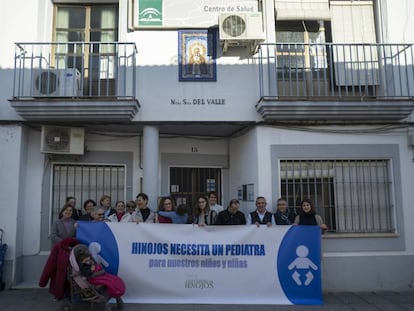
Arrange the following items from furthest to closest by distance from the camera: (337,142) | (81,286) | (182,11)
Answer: (182,11) < (337,142) < (81,286)

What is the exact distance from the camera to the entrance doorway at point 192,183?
28.2ft

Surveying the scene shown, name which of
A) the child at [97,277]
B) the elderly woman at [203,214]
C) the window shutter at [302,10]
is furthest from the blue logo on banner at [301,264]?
the window shutter at [302,10]

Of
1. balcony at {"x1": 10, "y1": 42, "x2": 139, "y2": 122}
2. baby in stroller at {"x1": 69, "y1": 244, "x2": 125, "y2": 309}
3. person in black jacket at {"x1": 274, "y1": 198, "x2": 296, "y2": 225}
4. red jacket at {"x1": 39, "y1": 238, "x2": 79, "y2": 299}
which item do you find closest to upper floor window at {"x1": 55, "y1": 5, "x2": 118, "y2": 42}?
balcony at {"x1": 10, "y1": 42, "x2": 139, "y2": 122}

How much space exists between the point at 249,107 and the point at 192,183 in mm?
2473

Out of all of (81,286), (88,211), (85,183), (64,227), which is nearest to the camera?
(81,286)

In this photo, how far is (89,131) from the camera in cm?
791

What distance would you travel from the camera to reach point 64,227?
625 cm

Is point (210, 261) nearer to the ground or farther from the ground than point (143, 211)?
nearer to the ground

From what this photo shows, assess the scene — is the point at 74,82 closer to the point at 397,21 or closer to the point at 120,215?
the point at 120,215

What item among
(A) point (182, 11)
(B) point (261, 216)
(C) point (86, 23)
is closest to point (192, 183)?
(B) point (261, 216)

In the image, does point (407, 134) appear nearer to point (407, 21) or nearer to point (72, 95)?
point (407, 21)

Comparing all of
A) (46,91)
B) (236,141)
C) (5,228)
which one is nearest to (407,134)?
(236,141)

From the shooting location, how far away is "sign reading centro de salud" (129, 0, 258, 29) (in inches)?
285

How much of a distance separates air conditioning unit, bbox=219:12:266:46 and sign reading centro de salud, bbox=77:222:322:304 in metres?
3.41
